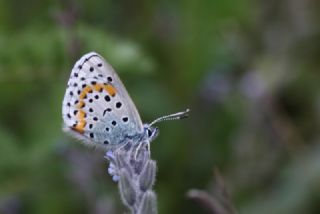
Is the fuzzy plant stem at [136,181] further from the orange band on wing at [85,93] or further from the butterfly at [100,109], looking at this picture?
the orange band on wing at [85,93]

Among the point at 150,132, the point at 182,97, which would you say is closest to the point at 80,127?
the point at 150,132

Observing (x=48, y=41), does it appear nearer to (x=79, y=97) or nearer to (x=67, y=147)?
(x=67, y=147)

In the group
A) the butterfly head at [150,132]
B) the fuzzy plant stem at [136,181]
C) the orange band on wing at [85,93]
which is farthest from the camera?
the orange band on wing at [85,93]

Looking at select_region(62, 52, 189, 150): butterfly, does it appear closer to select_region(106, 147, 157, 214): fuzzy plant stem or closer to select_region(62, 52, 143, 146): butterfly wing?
select_region(62, 52, 143, 146): butterfly wing

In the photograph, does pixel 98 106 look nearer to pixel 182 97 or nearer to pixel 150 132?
pixel 150 132

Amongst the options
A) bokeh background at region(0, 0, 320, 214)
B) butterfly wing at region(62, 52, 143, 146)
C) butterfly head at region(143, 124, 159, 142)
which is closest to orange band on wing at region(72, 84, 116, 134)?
butterfly wing at region(62, 52, 143, 146)

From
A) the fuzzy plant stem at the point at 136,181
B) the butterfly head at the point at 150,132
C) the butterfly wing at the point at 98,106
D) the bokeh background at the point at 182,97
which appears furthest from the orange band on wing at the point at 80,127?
the bokeh background at the point at 182,97

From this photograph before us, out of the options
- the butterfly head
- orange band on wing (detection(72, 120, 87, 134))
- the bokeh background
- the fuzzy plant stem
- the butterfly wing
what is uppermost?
the bokeh background
